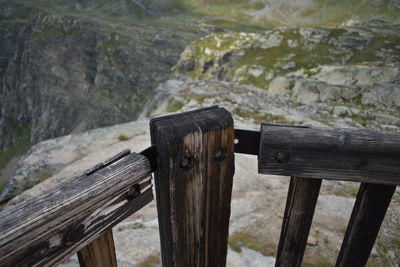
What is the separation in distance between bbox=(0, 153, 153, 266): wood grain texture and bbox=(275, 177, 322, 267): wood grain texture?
3.55 ft

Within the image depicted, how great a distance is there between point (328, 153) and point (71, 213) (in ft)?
5.06

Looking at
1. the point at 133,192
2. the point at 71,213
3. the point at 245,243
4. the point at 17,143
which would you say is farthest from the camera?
the point at 17,143

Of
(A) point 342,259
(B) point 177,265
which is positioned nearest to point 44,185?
(B) point 177,265

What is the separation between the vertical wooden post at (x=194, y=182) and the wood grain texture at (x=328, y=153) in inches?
11.6

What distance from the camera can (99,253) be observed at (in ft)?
4.89

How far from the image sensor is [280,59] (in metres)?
37.7

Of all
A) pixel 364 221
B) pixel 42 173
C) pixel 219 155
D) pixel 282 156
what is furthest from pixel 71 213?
pixel 42 173

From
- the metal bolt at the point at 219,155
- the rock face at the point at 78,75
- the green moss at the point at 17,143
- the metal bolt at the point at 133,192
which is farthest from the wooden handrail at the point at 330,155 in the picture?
the green moss at the point at 17,143

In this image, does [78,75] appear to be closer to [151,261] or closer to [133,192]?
[151,261]

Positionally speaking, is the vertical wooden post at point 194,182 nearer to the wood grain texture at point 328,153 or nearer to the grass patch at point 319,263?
the wood grain texture at point 328,153

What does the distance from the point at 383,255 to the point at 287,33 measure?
45.1 m

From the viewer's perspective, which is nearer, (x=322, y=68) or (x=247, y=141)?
(x=247, y=141)

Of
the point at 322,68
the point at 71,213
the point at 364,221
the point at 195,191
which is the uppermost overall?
the point at 71,213

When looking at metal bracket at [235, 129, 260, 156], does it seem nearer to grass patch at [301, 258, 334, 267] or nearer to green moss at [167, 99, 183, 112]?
grass patch at [301, 258, 334, 267]
